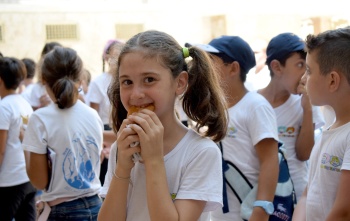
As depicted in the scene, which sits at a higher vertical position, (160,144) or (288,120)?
(160,144)

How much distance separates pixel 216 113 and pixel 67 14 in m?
13.3

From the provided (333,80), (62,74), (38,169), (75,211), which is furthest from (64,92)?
(333,80)

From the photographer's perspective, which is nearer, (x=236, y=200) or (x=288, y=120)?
(x=236, y=200)

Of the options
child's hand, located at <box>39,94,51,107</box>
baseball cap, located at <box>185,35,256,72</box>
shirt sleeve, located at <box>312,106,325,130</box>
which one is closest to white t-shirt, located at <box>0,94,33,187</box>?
child's hand, located at <box>39,94,51,107</box>

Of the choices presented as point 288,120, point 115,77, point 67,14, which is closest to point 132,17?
point 67,14

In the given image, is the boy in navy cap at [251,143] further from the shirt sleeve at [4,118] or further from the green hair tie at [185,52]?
the shirt sleeve at [4,118]

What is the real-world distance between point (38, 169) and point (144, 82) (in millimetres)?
1303

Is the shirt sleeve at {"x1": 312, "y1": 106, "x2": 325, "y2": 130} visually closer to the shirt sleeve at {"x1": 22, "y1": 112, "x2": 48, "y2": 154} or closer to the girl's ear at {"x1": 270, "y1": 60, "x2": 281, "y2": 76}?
the girl's ear at {"x1": 270, "y1": 60, "x2": 281, "y2": 76}

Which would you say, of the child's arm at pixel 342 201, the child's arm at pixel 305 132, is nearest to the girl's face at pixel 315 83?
the child's arm at pixel 342 201

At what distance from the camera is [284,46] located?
308 centimetres

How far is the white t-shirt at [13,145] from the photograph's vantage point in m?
3.75

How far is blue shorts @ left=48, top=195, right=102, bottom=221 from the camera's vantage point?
2779mm

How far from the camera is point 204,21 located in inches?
622

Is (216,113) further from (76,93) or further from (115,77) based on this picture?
(76,93)
